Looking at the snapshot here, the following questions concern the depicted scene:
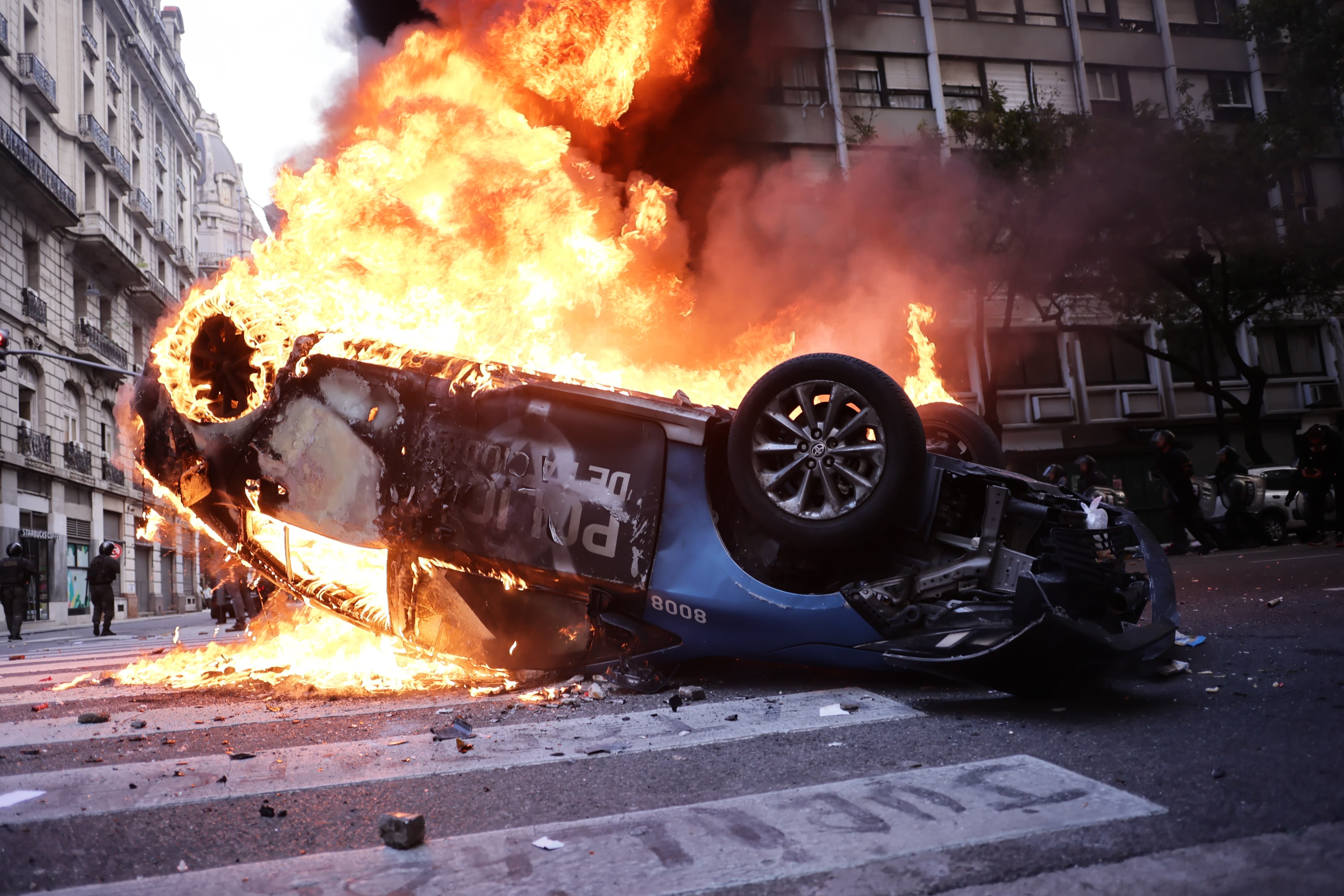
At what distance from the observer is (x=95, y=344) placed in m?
32.8

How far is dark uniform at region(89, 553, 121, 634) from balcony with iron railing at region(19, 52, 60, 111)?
19114 millimetres

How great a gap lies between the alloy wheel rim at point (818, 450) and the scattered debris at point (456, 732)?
1.74 meters

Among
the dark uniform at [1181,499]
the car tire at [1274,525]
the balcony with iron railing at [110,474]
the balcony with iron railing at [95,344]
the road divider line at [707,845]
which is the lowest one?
the road divider line at [707,845]

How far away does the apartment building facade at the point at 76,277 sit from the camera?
2752 cm

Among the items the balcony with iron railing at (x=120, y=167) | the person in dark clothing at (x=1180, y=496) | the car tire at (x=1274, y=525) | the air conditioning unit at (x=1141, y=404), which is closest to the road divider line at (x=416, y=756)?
the person in dark clothing at (x=1180, y=496)

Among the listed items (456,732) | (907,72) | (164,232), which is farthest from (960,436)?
(164,232)

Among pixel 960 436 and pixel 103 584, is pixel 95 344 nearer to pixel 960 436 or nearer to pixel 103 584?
pixel 103 584

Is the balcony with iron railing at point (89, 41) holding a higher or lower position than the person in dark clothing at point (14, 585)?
higher

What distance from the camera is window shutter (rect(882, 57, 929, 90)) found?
31.2 metres

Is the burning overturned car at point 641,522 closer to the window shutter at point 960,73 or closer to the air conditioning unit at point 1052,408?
the air conditioning unit at point 1052,408

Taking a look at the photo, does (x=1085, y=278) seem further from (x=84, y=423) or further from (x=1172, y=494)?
(x=84, y=423)

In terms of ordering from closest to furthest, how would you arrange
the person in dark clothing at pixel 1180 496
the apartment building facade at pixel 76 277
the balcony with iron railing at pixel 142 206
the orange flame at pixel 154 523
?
the orange flame at pixel 154 523, the person in dark clothing at pixel 1180 496, the apartment building facade at pixel 76 277, the balcony with iron railing at pixel 142 206

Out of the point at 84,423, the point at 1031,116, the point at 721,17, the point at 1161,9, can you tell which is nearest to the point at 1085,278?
the point at 1031,116

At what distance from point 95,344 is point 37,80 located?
8.07 m
